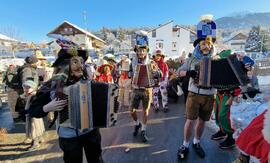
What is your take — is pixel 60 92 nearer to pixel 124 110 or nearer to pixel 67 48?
pixel 67 48

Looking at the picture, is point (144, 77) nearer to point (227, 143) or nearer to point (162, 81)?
point (227, 143)

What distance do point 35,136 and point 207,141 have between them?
336 cm

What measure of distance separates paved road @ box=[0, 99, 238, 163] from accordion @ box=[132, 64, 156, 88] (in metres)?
1.14

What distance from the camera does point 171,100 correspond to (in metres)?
8.54

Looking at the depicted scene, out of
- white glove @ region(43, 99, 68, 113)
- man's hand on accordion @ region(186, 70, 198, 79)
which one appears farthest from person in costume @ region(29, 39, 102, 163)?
man's hand on accordion @ region(186, 70, 198, 79)

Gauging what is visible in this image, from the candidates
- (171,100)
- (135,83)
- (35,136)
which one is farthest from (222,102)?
(171,100)

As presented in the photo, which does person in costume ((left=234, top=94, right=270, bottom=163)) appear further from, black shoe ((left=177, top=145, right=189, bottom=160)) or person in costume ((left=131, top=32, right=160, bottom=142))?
person in costume ((left=131, top=32, right=160, bottom=142))

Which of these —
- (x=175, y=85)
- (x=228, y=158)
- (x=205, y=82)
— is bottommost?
(x=228, y=158)

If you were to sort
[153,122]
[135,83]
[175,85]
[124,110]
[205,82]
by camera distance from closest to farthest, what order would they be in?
1. [205,82]
2. [135,83]
3. [153,122]
4. [124,110]
5. [175,85]

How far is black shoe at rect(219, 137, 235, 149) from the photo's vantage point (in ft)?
14.3

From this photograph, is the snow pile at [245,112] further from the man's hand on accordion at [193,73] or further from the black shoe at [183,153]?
the man's hand on accordion at [193,73]

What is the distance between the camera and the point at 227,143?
14.4 feet

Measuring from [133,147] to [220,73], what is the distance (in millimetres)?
2135

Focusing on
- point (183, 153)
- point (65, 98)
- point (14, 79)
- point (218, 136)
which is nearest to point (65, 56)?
point (65, 98)
